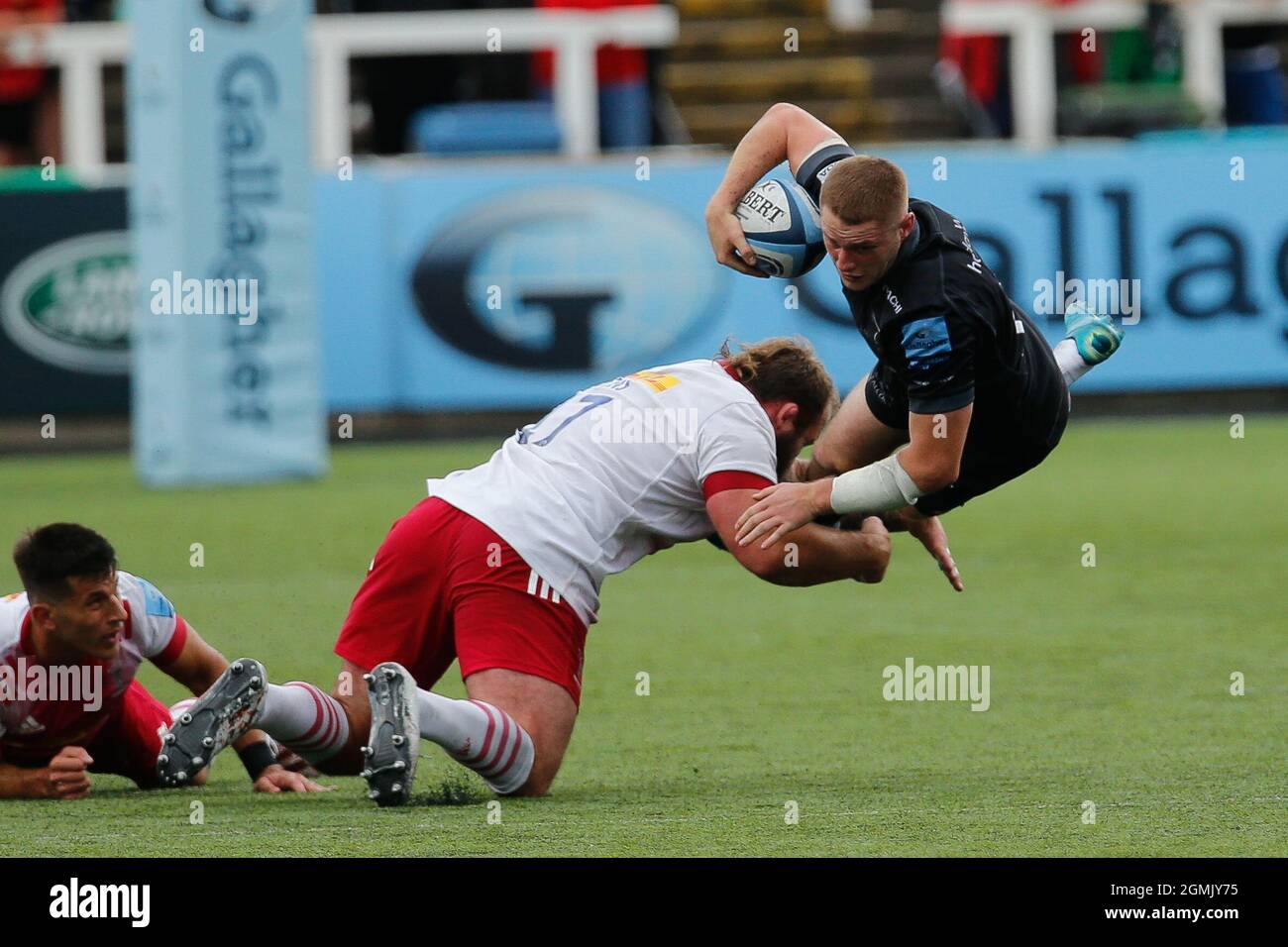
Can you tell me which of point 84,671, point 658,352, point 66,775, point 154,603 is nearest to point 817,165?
point 154,603

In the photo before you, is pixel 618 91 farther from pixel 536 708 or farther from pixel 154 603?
pixel 536 708

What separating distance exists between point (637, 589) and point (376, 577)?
495 centimetres

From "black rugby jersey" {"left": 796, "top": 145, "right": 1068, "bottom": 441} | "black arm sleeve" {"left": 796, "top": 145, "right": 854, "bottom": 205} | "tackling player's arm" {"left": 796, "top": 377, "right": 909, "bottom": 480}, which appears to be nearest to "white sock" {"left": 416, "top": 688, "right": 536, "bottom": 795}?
"black rugby jersey" {"left": 796, "top": 145, "right": 1068, "bottom": 441}

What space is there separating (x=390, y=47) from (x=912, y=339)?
18893 millimetres

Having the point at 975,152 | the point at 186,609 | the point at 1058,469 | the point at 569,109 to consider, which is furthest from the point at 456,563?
the point at 569,109

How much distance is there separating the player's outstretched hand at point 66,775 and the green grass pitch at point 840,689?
9 centimetres

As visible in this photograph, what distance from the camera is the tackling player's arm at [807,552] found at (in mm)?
6609

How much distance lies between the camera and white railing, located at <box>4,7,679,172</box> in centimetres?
2391

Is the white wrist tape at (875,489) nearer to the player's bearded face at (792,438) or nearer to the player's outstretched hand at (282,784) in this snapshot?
the player's bearded face at (792,438)

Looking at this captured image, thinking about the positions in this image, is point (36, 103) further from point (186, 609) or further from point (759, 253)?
point (759, 253)

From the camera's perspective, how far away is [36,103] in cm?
2397

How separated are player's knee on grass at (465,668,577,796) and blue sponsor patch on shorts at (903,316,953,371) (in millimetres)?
1407

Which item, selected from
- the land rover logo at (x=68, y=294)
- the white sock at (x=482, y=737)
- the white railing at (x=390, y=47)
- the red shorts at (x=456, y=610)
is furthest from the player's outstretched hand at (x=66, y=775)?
the white railing at (x=390, y=47)

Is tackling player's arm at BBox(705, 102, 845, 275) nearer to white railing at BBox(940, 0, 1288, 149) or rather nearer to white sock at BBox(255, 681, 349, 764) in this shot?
white sock at BBox(255, 681, 349, 764)
